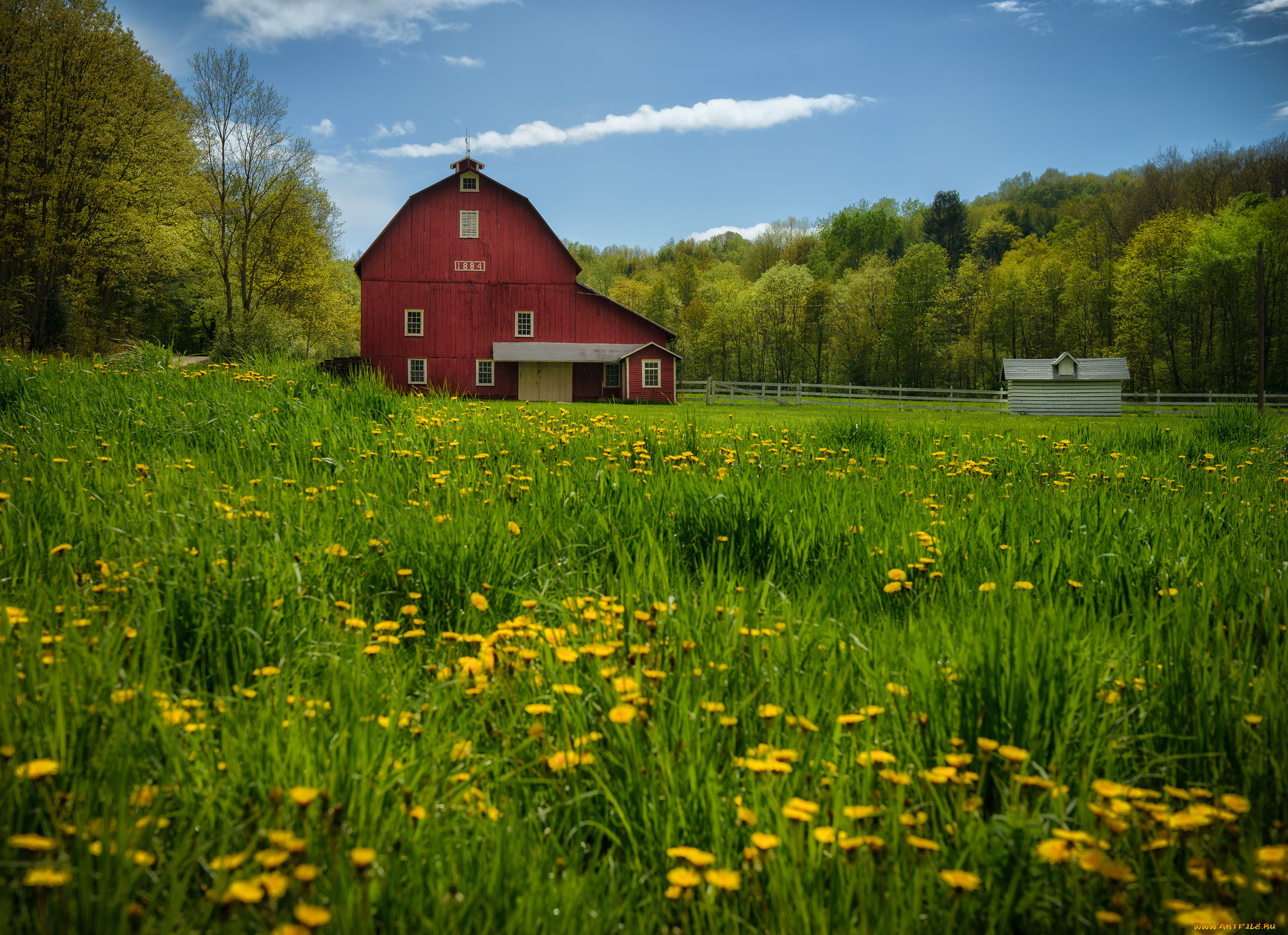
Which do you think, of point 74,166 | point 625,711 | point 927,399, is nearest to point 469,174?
point 74,166

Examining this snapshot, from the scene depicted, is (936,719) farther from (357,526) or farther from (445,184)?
(445,184)

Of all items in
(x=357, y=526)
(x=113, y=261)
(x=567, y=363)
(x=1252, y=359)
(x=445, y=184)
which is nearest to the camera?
(x=357, y=526)

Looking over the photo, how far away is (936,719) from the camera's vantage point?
199 cm

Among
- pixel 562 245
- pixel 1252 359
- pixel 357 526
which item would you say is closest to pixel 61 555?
pixel 357 526

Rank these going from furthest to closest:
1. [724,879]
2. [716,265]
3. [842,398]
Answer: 1. [716,265]
2. [842,398]
3. [724,879]

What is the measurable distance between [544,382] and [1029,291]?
1860 inches

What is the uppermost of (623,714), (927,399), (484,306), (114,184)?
(114,184)

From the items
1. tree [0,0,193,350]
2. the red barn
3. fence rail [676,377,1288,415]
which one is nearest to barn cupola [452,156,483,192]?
the red barn

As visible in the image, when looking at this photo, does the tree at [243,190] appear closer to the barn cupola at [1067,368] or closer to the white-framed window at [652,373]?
the white-framed window at [652,373]

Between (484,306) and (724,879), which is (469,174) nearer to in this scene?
(484,306)

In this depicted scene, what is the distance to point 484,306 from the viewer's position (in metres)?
33.5

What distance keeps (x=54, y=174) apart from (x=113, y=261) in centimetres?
379

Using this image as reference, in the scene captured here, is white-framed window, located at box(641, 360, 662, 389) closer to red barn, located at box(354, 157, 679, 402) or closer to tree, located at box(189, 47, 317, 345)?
red barn, located at box(354, 157, 679, 402)

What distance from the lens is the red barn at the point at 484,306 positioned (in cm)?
3281
